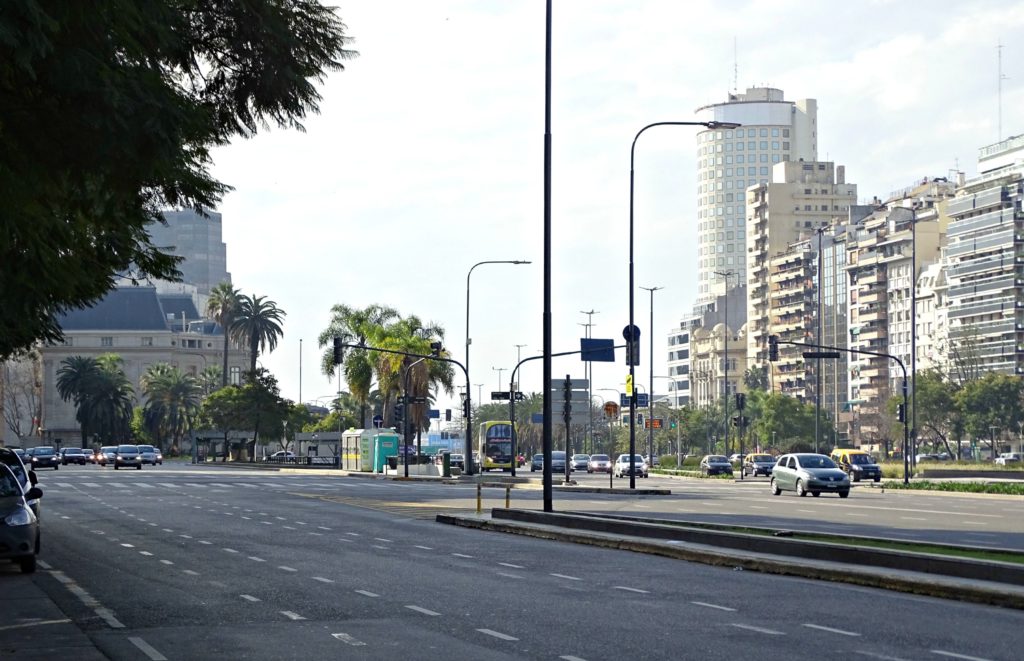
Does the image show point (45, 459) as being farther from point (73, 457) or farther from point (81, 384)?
point (81, 384)

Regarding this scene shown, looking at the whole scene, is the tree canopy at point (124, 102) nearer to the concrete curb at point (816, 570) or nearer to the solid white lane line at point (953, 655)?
the solid white lane line at point (953, 655)

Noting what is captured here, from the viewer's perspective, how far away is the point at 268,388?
12325 cm

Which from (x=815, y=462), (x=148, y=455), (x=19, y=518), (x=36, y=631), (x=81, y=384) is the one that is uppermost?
(x=81, y=384)

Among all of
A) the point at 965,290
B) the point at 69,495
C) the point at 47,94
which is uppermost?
the point at 965,290

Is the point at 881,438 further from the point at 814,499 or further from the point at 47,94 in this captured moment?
the point at 47,94

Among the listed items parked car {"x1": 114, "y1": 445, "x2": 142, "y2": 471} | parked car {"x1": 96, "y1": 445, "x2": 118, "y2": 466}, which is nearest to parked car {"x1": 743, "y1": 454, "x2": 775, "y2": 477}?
parked car {"x1": 114, "y1": 445, "x2": 142, "y2": 471}

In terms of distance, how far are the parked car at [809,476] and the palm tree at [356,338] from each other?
147 feet

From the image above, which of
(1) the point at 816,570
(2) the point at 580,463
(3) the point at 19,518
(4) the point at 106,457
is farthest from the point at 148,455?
(1) the point at 816,570

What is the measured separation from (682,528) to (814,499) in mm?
24137

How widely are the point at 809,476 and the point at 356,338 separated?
5387 centimetres

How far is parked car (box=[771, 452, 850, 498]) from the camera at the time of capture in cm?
5191

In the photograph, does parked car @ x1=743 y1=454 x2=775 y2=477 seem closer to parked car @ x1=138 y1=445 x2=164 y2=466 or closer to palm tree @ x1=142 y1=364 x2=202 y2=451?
parked car @ x1=138 y1=445 x2=164 y2=466

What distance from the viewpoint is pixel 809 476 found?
52.4m

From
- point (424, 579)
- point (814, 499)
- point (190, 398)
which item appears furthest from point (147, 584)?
point (190, 398)
